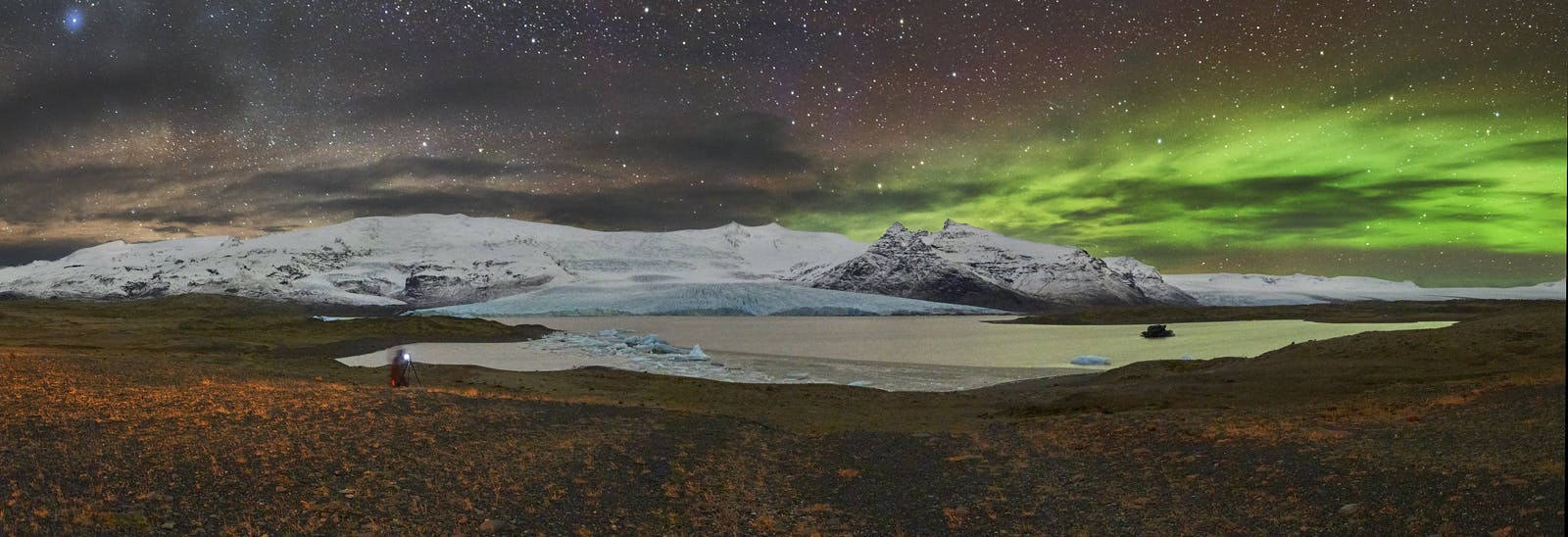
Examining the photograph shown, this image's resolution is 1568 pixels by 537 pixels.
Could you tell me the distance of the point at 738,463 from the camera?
71.7ft

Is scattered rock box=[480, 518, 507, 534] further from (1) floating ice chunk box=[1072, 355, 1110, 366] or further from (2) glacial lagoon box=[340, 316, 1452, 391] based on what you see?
(1) floating ice chunk box=[1072, 355, 1110, 366]

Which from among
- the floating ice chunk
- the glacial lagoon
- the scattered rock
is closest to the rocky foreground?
the scattered rock

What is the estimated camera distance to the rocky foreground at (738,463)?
1416 cm

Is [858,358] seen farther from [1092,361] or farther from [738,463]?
[738,463]

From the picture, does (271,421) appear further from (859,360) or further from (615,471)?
(859,360)

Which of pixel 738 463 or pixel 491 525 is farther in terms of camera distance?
pixel 738 463

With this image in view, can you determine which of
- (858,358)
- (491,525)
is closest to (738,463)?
(491,525)

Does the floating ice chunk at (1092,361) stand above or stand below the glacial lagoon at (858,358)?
above

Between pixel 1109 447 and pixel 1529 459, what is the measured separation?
897 cm

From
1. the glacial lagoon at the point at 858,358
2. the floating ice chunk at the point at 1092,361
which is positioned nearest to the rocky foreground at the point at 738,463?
the glacial lagoon at the point at 858,358

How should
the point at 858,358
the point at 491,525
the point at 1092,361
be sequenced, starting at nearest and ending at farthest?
the point at 491,525
the point at 1092,361
the point at 858,358

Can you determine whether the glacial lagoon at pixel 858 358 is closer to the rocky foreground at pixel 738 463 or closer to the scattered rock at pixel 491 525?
the rocky foreground at pixel 738 463

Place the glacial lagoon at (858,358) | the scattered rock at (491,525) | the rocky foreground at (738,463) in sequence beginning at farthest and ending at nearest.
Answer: the glacial lagoon at (858,358) → the scattered rock at (491,525) → the rocky foreground at (738,463)

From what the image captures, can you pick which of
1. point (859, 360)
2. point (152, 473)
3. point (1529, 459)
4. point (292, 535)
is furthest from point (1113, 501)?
point (859, 360)
